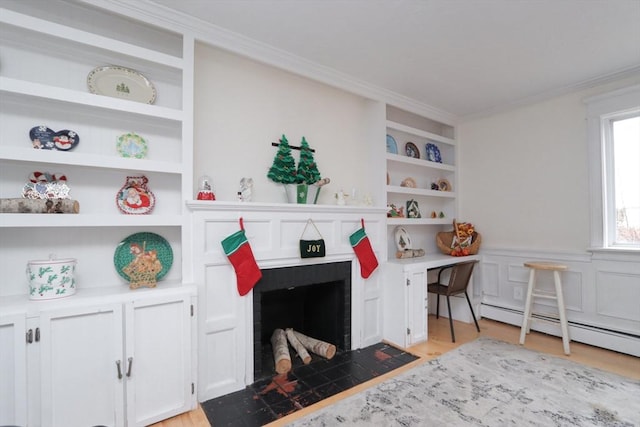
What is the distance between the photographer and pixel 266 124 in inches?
104

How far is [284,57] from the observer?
251 centimetres

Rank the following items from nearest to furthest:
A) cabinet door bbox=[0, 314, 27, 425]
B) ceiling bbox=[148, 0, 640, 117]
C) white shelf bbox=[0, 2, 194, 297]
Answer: cabinet door bbox=[0, 314, 27, 425]
white shelf bbox=[0, 2, 194, 297]
ceiling bbox=[148, 0, 640, 117]

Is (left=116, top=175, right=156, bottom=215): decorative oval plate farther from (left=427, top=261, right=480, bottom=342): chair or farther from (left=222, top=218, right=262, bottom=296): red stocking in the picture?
(left=427, top=261, right=480, bottom=342): chair

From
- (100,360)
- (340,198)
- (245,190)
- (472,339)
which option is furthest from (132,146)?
(472,339)

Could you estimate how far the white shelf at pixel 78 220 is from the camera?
157 centimetres

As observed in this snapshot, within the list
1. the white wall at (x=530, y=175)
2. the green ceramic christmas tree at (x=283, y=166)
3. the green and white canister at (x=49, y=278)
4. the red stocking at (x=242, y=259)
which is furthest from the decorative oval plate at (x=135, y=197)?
the white wall at (x=530, y=175)

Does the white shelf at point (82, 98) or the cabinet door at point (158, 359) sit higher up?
the white shelf at point (82, 98)

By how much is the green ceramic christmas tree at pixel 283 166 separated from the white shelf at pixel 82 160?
31.5 inches

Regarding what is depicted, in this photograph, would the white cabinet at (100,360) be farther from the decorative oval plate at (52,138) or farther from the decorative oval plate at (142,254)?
the decorative oval plate at (52,138)

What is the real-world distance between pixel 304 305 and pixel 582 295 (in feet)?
9.33

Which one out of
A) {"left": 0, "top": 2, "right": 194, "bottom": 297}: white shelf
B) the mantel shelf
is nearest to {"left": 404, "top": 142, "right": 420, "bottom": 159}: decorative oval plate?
the mantel shelf

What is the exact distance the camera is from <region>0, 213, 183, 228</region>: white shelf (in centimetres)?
157

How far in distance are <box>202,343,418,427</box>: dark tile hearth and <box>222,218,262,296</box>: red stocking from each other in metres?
0.71

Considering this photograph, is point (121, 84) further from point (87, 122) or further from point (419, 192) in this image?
point (419, 192)
